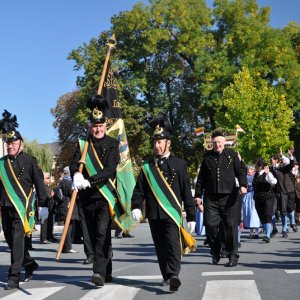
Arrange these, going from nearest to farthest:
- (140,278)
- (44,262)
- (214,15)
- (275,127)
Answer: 1. (140,278)
2. (44,262)
3. (275,127)
4. (214,15)

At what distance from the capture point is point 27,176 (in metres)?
8.86

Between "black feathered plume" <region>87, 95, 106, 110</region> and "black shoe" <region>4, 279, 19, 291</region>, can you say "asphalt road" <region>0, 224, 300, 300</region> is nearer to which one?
"black shoe" <region>4, 279, 19, 291</region>

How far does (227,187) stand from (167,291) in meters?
3.35

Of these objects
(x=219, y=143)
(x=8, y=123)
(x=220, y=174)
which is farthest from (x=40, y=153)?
(x=8, y=123)

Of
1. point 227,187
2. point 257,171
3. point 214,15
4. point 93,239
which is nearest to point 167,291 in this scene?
point 93,239

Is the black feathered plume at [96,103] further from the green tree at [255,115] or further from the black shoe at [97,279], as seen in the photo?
the green tree at [255,115]

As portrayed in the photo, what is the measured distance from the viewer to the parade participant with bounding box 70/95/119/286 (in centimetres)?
823

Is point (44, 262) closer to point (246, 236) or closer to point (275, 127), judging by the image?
point (246, 236)

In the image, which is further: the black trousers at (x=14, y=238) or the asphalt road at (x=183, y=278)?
the black trousers at (x=14, y=238)

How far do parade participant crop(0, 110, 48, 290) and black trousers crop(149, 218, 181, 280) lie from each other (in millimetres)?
1662

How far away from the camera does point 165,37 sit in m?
46.2

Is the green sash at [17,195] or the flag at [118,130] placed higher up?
the flag at [118,130]

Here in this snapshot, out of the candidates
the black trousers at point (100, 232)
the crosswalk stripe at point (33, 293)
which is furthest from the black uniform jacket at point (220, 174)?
the crosswalk stripe at point (33, 293)

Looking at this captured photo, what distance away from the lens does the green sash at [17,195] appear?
8.68m
